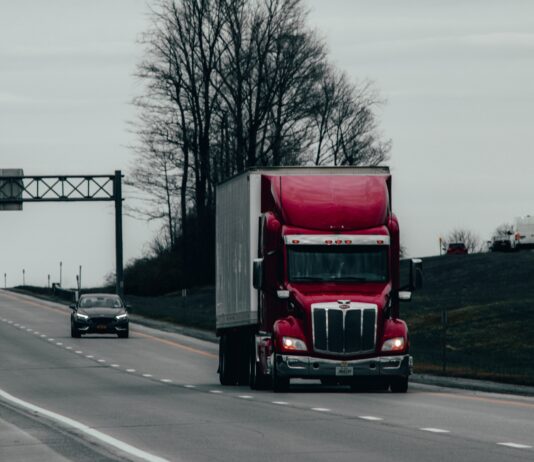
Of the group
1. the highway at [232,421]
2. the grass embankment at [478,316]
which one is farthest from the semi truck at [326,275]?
the grass embankment at [478,316]

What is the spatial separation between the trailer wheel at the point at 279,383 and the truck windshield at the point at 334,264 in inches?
66.6

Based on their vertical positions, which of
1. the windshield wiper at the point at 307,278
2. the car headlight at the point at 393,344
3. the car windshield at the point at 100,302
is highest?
the windshield wiper at the point at 307,278

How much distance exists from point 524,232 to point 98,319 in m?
46.5

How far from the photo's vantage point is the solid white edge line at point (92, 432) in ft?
51.8

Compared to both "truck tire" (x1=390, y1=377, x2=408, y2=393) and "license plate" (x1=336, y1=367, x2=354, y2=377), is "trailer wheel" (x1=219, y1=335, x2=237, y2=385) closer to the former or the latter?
"truck tire" (x1=390, y1=377, x2=408, y2=393)

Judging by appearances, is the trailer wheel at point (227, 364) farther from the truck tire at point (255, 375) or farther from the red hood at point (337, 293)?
the red hood at point (337, 293)

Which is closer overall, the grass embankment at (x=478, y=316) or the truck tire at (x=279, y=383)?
the truck tire at (x=279, y=383)

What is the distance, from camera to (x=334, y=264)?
2803 cm

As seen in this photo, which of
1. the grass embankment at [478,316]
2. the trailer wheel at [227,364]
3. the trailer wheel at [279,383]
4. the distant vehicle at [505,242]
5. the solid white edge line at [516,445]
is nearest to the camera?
the solid white edge line at [516,445]

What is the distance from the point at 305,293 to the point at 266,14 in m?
52.6

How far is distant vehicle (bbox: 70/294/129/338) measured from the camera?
57.2m

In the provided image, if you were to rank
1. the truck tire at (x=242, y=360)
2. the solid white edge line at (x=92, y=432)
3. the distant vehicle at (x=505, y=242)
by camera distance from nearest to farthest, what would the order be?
1. the solid white edge line at (x=92, y=432)
2. the truck tire at (x=242, y=360)
3. the distant vehicle at (x=505, y=242)

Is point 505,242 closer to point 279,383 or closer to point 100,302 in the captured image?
point 100,302

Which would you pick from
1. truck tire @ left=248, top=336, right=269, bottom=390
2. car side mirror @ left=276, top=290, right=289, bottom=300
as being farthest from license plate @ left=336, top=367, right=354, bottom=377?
truck tire @ left=248, top=336, right=269, bottom=390
